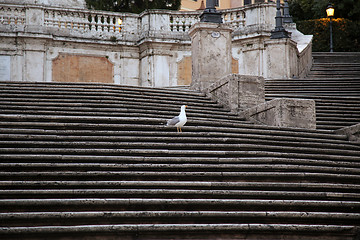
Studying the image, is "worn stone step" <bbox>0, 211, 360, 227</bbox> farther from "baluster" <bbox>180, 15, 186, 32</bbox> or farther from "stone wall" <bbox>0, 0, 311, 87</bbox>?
"baluster" <bbox>180, 15, 186, 32</bbox>

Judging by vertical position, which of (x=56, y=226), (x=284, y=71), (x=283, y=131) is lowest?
(x=56, y=226)

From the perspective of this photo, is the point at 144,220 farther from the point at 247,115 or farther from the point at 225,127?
the point at 247,115

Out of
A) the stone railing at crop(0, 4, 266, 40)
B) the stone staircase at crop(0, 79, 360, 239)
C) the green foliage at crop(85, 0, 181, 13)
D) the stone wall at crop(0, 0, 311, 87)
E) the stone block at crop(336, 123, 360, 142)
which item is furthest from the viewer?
the green foliage at crop(85, 0, 181, 13)

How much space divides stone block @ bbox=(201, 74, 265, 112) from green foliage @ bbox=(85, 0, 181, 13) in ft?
42.4

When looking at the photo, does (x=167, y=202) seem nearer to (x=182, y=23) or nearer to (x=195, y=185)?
(x=195, y=185)

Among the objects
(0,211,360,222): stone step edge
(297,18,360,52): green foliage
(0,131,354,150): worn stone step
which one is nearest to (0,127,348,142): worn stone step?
(0,131,354,150): worn stone step

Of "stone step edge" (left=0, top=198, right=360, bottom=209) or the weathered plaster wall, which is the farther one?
the weathered plaster wall

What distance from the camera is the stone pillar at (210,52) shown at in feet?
44.1

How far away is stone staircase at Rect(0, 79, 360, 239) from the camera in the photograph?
638 cm

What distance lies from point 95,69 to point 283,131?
34.7ft

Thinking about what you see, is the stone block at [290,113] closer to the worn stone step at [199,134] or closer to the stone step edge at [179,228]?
the worn stone step at [199,134]

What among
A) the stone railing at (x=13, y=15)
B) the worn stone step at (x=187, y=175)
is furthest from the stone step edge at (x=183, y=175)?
the stone railing at (x=13, y=15)

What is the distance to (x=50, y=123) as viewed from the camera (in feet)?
29.2

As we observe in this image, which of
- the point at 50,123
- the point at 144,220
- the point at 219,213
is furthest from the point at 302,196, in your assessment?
the point at 50,123
